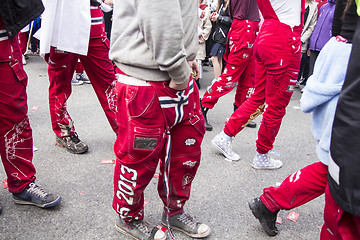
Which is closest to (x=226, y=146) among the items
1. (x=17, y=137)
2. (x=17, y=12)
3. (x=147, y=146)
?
(x=147, y=146)

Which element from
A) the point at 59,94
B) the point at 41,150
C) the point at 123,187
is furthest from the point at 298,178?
the point at 41,150

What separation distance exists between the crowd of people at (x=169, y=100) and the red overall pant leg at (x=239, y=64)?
0.63m

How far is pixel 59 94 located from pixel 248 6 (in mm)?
2241

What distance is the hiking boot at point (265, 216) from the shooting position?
6.33ft

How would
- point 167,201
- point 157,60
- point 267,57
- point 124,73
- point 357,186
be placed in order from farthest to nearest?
point 267,57
point 167,201
point 124,73
point 157,60
point 357,186

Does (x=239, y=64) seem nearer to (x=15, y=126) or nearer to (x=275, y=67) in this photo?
(x=275, y=67)

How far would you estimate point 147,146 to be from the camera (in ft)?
5.19

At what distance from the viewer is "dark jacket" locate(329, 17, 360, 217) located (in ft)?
2.98

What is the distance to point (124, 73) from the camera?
156 cm

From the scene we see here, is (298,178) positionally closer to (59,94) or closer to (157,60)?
(157,60)

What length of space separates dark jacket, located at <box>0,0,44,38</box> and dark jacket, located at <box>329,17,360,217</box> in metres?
1.72

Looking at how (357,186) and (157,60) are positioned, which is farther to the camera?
(157,60)

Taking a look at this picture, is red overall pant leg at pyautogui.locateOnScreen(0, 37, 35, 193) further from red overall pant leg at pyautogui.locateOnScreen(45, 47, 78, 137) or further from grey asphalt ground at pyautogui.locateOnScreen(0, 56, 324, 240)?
red overall pant leg at pyautogui.locateOnScreen(45, 47, 78, 137)

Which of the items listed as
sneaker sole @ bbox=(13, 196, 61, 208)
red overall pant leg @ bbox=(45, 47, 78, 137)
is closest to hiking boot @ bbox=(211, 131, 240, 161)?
red overall pant leg @ bbox=(45, 47, 78, 137)
